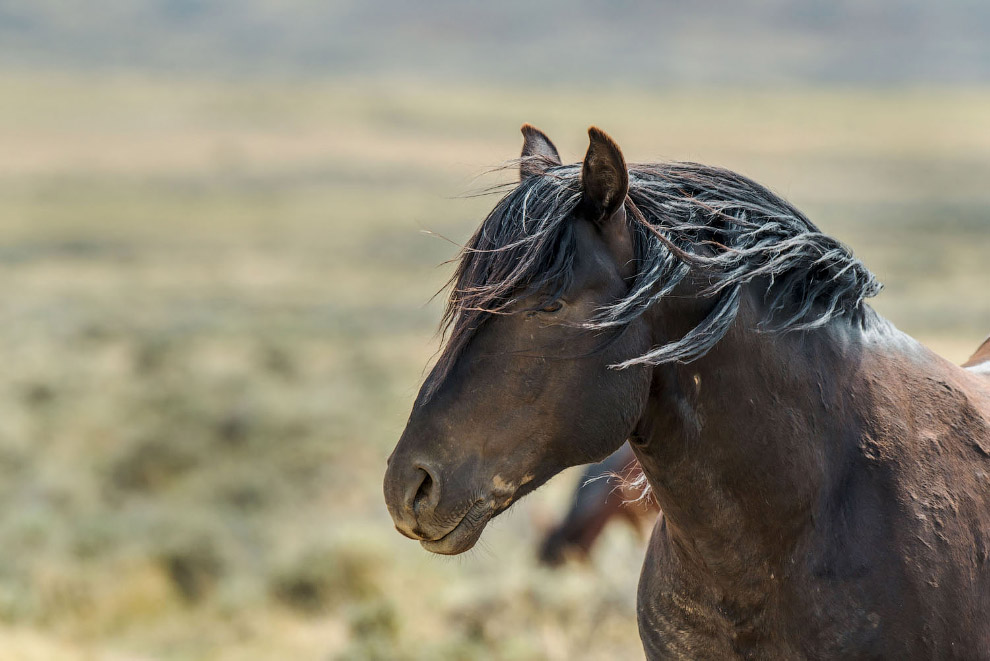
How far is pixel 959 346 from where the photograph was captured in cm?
2134

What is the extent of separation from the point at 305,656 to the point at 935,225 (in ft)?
166

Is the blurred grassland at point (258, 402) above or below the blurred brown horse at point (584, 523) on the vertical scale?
below

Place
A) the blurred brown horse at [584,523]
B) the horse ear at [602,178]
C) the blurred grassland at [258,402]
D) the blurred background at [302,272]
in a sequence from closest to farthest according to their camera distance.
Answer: the horse ear at [602,178] < the blurred grassland at [258,402] < the blurred brown horse at [584,523] < the blurred background at [302,272]

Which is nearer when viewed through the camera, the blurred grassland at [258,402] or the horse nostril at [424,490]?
the horse nostril at [424,490]

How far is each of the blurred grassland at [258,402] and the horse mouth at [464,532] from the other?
62cm

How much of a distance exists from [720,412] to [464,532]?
0.65 metres

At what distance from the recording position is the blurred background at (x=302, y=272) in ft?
24.7

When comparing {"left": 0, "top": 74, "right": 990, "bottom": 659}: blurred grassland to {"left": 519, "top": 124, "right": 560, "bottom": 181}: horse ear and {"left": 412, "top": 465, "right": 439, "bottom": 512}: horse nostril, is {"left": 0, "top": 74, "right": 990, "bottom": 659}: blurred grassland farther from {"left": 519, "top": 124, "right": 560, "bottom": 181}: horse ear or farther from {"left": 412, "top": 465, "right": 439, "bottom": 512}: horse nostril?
{"left": 412, "top": 465, "right": 439, "bottom": 512}: horse nostril

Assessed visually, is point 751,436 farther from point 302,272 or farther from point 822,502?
point 302,272

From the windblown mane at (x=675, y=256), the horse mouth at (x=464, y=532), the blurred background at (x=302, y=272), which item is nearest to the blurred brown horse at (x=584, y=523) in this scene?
the blurred background at (x=302, y=272)

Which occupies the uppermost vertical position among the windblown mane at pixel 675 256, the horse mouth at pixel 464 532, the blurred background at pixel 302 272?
the windblown mane at pixel 675 256

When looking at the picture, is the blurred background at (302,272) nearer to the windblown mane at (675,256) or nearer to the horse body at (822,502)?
the windblown mane at (675,256)

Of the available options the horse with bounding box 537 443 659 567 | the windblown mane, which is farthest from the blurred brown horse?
the windblown mane

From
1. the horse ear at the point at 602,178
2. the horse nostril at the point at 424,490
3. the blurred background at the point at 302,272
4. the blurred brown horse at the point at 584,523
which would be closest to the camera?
the horse ear at the point at 602,178
